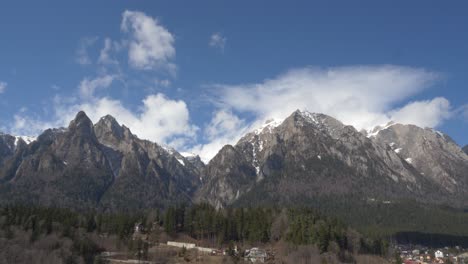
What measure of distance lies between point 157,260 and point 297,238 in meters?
48.3

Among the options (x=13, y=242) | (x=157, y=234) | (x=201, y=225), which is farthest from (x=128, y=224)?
(x=13, y=242)

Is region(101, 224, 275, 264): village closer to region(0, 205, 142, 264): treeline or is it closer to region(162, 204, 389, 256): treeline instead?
region(0, 205, 142, 264): treeline

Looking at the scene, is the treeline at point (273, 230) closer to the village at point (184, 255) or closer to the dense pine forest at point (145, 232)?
the dense pine forest at point (145, 232)

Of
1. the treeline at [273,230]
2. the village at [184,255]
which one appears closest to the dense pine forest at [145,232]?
the treeline at [273,230]

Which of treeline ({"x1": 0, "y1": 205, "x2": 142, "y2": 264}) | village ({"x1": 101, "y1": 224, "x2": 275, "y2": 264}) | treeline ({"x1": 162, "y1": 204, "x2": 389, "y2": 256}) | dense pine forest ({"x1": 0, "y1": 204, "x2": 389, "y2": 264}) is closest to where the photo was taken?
dense pine forest ({"x1": 0, "y1": 204, "x2": 389, "y2": 264})

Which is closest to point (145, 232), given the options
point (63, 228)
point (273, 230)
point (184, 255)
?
point (63, 228)

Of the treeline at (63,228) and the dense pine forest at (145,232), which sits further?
the treeline at (63,228)

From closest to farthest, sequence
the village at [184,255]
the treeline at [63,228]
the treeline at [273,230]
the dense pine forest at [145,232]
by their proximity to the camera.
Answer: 1. the dense pine forest at [145,232]
2. the treeline at [63,228]
3. the village at [184,255]
4. the treeline at [273,230]

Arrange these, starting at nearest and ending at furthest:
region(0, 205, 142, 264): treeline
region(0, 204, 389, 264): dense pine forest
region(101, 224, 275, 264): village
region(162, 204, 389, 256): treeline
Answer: region(0, 204, 389, 264): dense pine forest, region(0, 205, 142, 264): treeline, region(101, 224, 275, 264): village, region(162, 204, 389, 256): treeline

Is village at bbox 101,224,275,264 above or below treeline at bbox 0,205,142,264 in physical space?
below

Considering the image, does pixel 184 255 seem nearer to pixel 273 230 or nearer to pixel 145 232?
pixel 273 230

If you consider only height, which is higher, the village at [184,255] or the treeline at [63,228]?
the treeline at [63,228]

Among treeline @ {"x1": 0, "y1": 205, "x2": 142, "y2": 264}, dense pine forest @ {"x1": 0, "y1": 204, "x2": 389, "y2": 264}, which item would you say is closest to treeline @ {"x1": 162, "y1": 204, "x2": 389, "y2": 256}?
dense pine forest @ {"x1": 0, "y1": 204, "x2": 389, "y2": 264}

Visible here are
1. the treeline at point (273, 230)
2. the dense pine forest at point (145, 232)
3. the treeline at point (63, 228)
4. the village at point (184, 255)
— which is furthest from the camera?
the treeline at point (273, 230)
